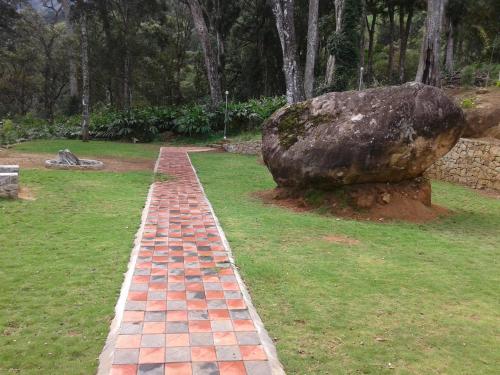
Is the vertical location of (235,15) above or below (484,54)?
above

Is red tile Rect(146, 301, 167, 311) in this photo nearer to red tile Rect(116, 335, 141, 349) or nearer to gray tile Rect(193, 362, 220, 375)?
red tile Rect(116, 335, 141, 349)

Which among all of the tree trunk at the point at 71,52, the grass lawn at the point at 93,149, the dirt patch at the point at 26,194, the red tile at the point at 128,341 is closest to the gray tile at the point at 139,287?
the red tile at the point at 128,341

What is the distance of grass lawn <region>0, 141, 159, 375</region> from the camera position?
3701 millimetres

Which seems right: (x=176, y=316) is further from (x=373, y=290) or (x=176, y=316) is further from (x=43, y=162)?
(x=43, y=162)

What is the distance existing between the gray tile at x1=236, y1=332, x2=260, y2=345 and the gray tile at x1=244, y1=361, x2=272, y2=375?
301mm

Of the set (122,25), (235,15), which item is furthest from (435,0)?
(122,25)

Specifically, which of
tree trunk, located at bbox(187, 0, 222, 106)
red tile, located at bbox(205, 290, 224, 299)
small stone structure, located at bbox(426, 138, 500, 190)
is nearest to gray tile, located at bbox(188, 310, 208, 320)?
red tile, located at bbox(205, 290, 224, 299)

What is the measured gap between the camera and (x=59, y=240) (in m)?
6.55

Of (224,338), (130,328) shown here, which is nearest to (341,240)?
(224,338)

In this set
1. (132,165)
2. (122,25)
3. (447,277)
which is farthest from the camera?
(122,25)

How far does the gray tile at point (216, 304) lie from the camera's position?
4.56 metres

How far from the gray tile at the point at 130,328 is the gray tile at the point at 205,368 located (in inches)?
28.6

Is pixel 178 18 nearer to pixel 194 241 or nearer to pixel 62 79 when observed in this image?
pixel 62 79

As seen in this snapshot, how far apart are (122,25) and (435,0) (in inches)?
904
